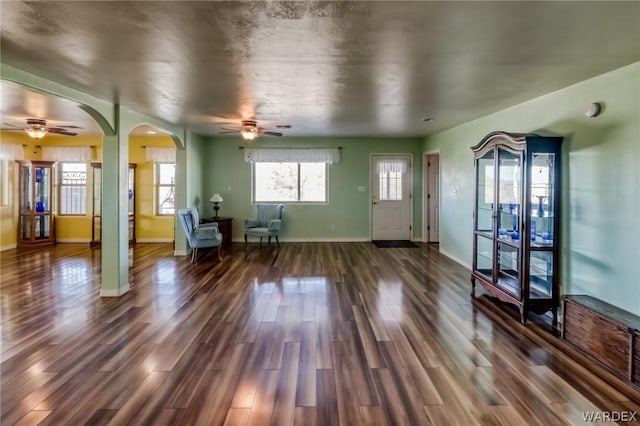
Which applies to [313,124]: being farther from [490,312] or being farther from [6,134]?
[6,134]

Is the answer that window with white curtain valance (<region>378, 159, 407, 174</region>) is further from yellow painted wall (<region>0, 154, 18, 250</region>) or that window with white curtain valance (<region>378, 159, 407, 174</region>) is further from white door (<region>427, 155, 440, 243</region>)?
yellow painted wall (<region>0, 154, 18, 250</region>)

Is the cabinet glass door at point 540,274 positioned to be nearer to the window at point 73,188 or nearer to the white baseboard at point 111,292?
the white baseboard at point 111,292

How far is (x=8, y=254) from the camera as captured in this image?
685 centimetres

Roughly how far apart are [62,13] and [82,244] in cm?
749

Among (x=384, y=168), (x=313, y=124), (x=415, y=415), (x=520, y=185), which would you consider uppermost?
(x=313, y=124)

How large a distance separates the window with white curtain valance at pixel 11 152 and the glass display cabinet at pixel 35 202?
0.18 metres

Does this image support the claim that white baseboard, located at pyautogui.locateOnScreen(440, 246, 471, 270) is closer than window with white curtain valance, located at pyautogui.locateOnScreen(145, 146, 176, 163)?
Yes

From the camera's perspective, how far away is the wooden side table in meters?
7.45

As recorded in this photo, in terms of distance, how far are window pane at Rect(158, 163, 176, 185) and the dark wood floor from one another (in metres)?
3.80

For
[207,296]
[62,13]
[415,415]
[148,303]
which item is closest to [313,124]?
[207,296]

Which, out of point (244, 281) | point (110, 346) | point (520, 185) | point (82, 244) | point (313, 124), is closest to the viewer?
point (110, 346)

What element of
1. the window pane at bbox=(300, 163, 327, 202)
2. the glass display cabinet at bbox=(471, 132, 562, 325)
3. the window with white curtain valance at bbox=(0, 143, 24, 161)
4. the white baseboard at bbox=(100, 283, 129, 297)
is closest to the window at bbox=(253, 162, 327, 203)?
the window pane at bbox=(300, 163, 327, 202)

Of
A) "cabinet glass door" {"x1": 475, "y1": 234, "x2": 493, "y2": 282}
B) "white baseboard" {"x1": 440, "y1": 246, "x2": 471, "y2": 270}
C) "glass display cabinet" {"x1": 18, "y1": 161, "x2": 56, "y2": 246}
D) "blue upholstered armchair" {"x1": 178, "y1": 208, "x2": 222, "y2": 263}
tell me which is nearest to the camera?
"cabinet glass door" {"x1": 475, "y1": 234, "x2": 493, "y2": 282}

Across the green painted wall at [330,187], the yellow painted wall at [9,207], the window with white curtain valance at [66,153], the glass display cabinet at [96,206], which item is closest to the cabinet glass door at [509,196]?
the green painted wall at [330,187]
